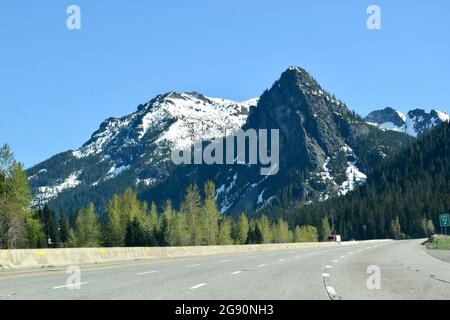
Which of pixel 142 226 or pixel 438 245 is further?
pixel 142 226

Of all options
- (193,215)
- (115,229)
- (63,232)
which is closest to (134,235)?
(115,229)

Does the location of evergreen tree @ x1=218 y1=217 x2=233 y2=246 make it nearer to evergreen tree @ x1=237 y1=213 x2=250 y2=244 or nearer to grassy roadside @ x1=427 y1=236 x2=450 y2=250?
evergreen tree @ x1=237 y1=213 x2=250 y2=244

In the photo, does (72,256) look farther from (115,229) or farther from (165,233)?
(115,229)

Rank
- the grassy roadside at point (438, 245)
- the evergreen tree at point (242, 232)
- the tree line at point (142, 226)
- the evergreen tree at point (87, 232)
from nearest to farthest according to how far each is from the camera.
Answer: the grassy roadside at point (438, 245) → the tree line at point (142, 226) → the evergreen tree at point (87, 232) → the evergreen tree at point (242, 232)

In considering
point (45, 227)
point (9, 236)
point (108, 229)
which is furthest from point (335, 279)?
point (45, 227)

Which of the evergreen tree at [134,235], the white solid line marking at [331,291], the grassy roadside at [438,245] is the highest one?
the evergreen tree at [134,235]

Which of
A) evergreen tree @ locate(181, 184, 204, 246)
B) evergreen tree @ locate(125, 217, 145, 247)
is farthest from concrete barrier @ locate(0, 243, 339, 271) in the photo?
evergreen tree @ locate(181, 184, 204, 246)

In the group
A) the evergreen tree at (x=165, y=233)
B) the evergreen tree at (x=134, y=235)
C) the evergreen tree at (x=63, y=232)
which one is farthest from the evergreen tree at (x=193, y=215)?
the evergreen tree at (x=63, y=232)

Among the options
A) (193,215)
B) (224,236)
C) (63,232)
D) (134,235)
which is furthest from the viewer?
(224,236)

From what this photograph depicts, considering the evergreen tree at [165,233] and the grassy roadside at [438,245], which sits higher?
the evergreen tree at [165,233]

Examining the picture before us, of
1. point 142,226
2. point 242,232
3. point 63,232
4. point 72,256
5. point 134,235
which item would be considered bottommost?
point 72,256

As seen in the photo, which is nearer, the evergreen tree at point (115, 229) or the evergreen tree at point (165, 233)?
the evergreen tree at point (165, 233)

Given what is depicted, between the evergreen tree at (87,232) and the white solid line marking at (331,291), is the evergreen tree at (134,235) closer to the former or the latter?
the evergreen tree at (87,232)
